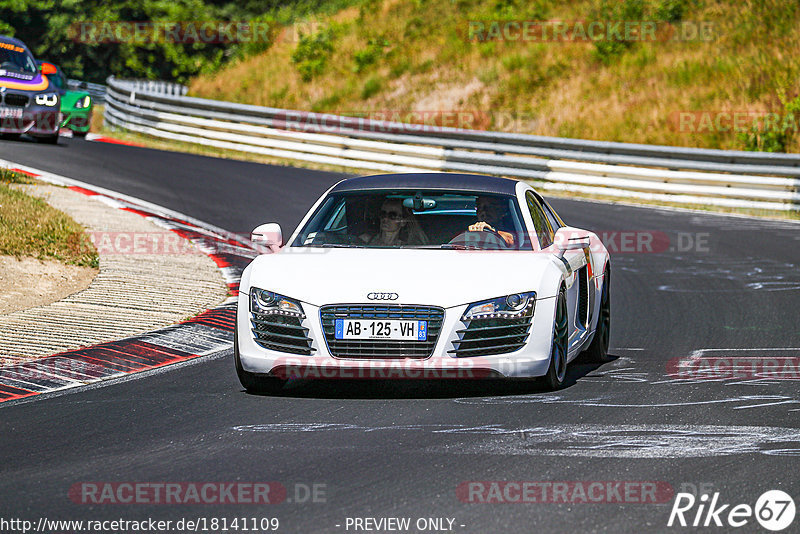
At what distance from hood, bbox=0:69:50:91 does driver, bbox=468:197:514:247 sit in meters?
16.2

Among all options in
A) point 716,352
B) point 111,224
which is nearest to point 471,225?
point 716,352

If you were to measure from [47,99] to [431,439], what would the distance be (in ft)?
60.6

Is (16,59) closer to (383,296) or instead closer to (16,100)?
(16,100)

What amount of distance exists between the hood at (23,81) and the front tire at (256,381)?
16.5 metres

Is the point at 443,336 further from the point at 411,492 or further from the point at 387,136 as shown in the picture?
the point at 387,136

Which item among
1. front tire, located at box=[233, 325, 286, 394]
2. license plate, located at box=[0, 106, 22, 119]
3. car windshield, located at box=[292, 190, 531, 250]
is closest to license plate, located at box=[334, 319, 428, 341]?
front tire, located at box=[233, 325, 286, 394]

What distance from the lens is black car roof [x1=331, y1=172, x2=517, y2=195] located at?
28.6ft

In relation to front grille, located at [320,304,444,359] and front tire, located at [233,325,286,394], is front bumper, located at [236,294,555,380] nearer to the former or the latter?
front grille, located at [320,304,444,359]

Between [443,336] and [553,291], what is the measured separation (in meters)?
0.77

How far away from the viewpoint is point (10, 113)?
2302cm

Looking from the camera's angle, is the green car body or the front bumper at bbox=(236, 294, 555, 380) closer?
the front bumper at bbox=(236, 294, 555, 380)

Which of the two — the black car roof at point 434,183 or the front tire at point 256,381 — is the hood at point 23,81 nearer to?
the black car roof at point 434,183

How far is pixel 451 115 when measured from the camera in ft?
103

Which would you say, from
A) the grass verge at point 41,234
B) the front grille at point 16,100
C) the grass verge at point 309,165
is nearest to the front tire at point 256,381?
the grass verge at point 41,234
